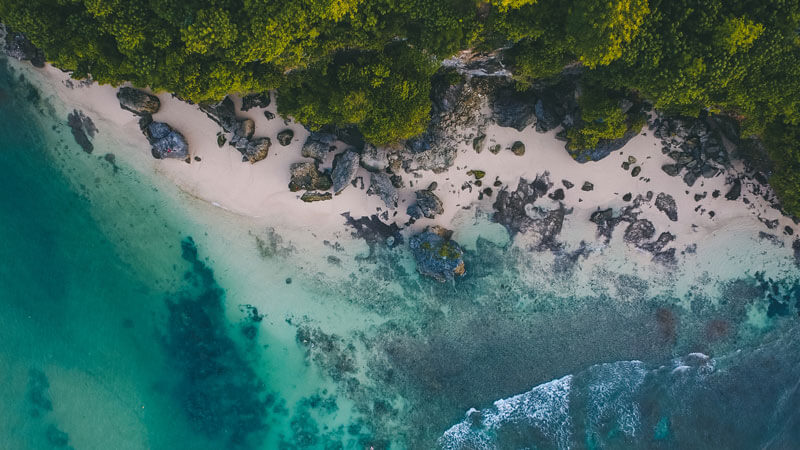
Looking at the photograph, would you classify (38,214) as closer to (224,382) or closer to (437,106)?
(224,382)

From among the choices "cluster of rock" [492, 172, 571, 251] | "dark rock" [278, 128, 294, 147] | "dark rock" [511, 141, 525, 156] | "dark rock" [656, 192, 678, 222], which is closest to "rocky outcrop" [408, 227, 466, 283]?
"cluster of rock" [492, 172, 571, 251]

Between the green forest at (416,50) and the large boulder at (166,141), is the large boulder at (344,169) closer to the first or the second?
the green forest at (416,50)

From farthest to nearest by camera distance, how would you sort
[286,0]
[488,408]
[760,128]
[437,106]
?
[488,408]
[437,106]
[760,128]
[286,0]

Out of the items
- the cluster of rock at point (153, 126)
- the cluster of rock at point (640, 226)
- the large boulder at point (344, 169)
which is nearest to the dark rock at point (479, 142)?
the large boulder at point (344, 169)

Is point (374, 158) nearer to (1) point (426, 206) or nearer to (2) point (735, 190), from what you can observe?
(1) point (426, 206)

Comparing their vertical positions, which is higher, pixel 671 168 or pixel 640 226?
pixel 671 168

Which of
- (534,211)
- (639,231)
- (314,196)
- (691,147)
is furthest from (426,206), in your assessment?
(691,147)

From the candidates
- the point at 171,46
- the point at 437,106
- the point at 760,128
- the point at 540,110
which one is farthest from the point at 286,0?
the point at 760,128
